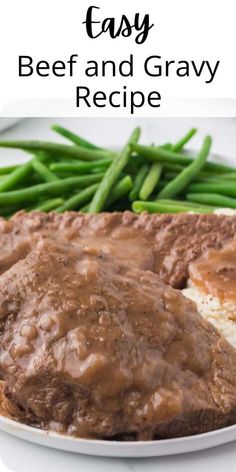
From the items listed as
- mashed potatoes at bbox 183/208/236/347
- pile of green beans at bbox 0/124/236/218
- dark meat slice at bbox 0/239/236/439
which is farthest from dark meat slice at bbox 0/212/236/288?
pile of green beans at bbox 0/124/236/218

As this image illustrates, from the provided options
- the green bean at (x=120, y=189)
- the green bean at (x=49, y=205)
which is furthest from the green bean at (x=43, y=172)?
the green bean at (x=120, y=189)

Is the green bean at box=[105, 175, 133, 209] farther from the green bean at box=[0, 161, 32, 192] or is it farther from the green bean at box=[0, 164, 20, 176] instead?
the green bean at box=[0, 164, 20, 176]

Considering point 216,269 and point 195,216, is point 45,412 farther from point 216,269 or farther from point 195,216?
point 195,216

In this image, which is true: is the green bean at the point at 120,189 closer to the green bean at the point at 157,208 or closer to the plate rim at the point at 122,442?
the green bean at the point at 157,208

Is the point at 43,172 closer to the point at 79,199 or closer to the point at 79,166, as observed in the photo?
the point at 79,166

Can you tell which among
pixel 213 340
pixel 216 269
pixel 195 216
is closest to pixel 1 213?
pixel 195 216
